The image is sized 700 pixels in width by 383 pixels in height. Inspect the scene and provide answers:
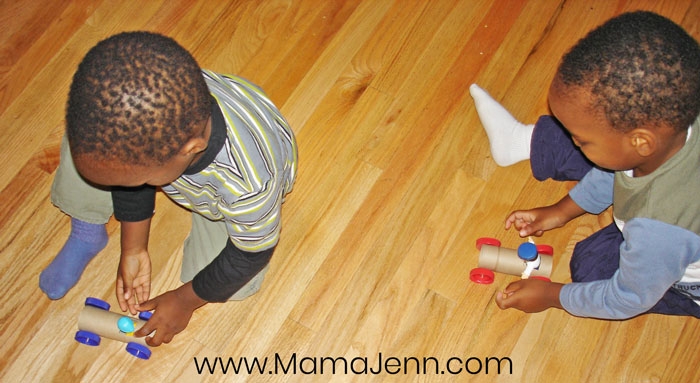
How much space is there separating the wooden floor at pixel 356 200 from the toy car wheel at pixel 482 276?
0.03m

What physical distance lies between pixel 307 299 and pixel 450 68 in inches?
24.4

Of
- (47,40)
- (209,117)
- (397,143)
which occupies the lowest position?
(47,40)

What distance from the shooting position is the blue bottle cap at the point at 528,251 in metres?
1.15

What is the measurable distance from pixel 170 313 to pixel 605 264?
790 millimetres

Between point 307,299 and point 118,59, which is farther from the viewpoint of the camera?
point 307,299

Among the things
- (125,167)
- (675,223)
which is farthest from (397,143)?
(125,167)

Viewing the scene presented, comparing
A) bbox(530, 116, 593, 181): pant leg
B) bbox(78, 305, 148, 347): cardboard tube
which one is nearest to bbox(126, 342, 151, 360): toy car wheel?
bbox(78, 305, 148, 347): cardboard tube

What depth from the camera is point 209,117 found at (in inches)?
30.9

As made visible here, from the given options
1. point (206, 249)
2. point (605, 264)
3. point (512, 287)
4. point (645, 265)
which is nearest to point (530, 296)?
point (512, 287)

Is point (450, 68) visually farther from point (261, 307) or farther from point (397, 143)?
point (261, 307)

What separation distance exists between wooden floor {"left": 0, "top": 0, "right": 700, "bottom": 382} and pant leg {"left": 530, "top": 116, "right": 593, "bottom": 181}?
4 cm

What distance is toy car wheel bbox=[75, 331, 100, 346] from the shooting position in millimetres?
1146

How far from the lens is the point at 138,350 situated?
1.14 metres

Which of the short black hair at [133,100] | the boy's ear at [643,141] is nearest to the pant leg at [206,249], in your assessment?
the short black hair at [133,100]
